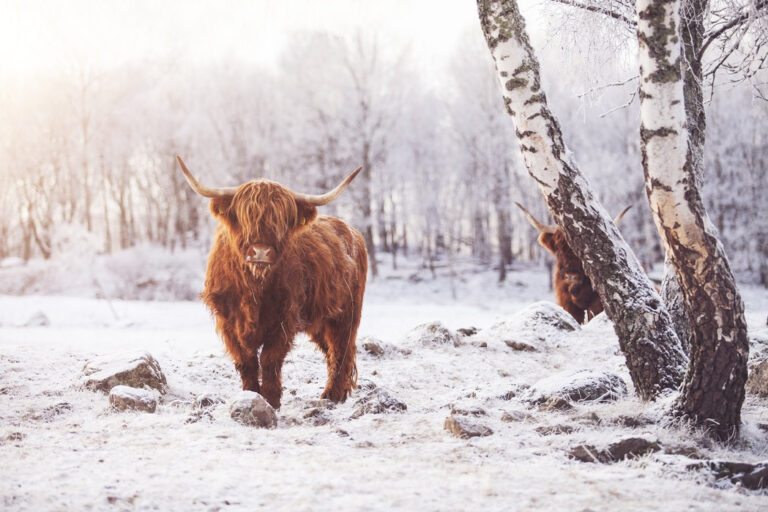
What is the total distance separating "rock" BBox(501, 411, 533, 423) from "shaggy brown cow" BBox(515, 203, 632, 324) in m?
4.03

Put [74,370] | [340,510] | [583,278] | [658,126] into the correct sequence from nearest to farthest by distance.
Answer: [340,510], [658,126], [74,370], [583,278]

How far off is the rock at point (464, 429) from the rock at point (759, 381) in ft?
7.14

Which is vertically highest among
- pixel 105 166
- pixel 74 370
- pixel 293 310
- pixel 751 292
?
pixel 105 166

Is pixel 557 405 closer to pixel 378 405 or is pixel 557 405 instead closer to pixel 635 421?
pixel 635 421

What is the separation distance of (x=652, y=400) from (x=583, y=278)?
164 inches

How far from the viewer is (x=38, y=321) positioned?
11500 mm

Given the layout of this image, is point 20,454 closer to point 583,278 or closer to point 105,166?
point 583,278

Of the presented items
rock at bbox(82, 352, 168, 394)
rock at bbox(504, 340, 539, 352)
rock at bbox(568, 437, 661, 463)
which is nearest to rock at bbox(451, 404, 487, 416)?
rock at bbox(568, 437, 661, 463)

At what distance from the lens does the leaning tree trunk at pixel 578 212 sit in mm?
4004

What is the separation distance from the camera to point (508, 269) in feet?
87.8

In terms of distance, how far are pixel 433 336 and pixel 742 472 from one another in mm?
4492

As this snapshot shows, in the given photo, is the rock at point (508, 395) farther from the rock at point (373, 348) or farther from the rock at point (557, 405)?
the rock at point (373, 348)

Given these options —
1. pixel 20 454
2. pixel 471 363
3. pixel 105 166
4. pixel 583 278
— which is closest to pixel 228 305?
pixel 20 454

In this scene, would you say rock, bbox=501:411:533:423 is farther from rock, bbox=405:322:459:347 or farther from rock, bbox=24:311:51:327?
rock, bbox=24:311:51:327
